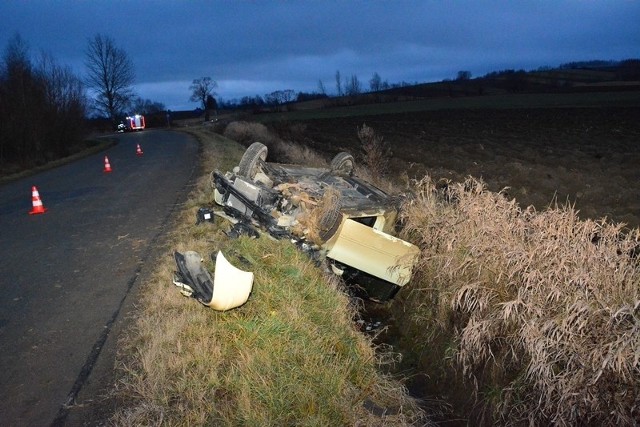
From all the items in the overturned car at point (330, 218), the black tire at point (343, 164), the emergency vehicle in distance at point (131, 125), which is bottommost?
the overturned car at point (330, 218)

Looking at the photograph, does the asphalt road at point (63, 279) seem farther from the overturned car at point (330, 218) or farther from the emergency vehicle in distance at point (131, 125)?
the emergency vehicle in distance at point (131, 125)

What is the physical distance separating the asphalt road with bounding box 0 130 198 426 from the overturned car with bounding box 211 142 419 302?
4.80 ft

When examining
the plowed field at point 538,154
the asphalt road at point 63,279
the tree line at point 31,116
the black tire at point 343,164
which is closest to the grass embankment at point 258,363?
the asphalt road at point 63,279

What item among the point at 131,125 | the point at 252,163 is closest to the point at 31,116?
the point at 252,163

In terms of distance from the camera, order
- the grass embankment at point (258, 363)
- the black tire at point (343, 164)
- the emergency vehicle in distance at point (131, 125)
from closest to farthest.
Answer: the grass embankment at point (258, 363)
the black tire at point (343, 164)
the emergency vehicle in distance at point (131, 125)

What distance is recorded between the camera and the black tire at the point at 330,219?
18.5ft

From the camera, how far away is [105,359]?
3.71 m

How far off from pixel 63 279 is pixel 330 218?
3.08 m

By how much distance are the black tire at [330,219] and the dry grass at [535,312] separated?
1.25 m

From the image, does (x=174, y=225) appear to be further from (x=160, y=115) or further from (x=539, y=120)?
(x=160, y=115)

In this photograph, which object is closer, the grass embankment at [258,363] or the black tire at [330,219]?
the grass embankment at [258,363]

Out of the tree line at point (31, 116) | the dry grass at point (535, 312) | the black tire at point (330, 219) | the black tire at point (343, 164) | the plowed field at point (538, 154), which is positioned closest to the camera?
the dry grass at point (535, 312)

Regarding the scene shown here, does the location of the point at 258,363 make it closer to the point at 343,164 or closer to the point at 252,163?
the point at 252,163

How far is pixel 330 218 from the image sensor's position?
564 centimetres
